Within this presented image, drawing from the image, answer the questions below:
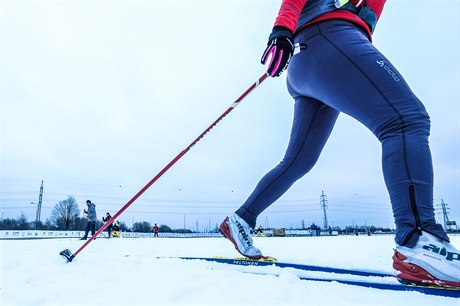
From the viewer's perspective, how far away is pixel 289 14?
1333 mm

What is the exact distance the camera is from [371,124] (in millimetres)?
1273

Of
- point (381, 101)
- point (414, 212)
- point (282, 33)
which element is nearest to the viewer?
point (414, 212)

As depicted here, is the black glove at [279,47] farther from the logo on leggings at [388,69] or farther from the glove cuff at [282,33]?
the logo on leggings at [388,69]

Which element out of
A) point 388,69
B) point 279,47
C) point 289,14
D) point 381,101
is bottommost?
point 381,101

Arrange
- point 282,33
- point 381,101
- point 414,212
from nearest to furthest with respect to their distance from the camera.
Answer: point 414,212 → point 381,101 → point 282,33

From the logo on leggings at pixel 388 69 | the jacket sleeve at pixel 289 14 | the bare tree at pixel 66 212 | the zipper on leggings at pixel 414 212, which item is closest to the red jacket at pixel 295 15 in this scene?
the jacket sleeve at pixel 289 14

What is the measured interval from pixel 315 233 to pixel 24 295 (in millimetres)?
29594

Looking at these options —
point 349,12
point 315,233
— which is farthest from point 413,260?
point 315,233

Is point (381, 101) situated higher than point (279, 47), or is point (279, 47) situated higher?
point (279, 47)

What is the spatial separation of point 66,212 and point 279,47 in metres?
59.5

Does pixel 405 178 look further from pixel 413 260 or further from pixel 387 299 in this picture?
pixel 387 299

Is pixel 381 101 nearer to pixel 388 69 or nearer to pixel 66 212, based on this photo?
pixel 388 69

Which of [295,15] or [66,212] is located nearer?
[295,15]

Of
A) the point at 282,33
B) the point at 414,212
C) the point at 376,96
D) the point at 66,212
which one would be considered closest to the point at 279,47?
the point at 282,33
